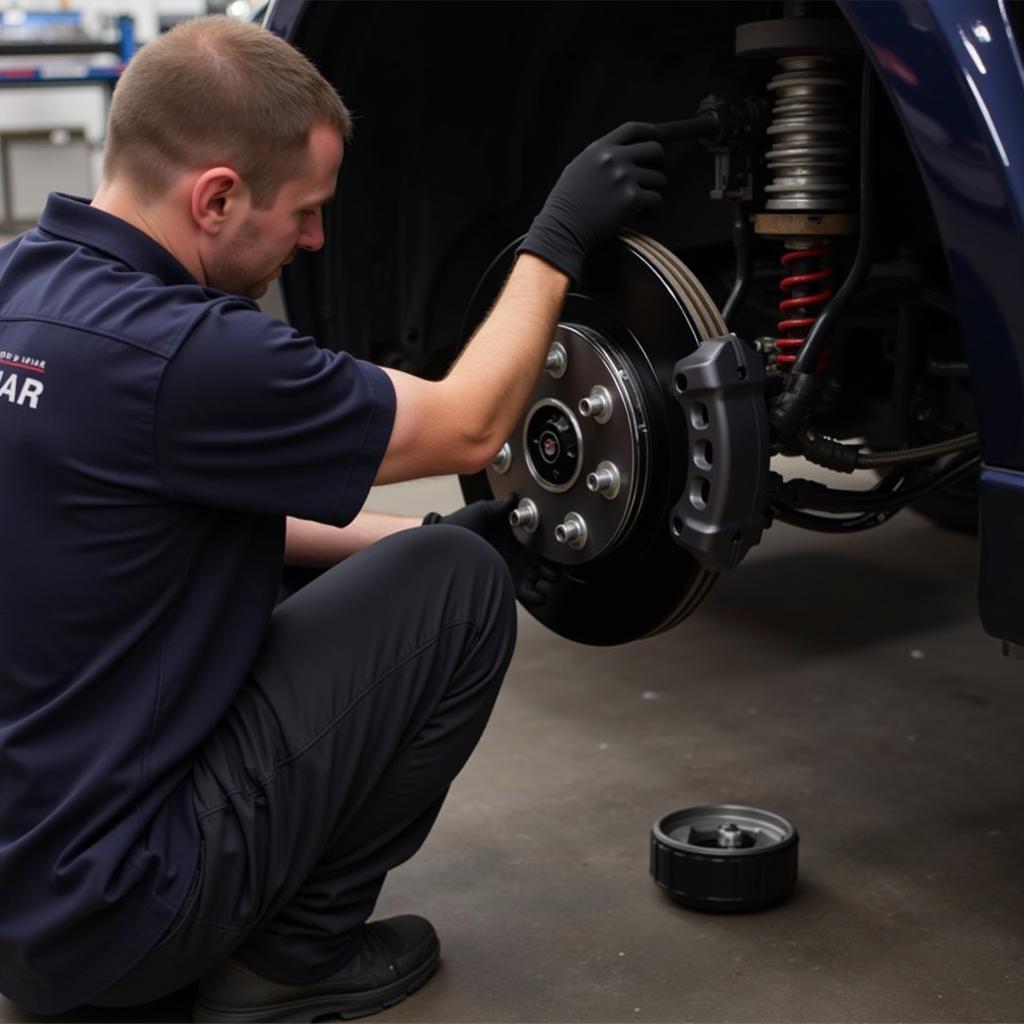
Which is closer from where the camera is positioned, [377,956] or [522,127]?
Result: [377,956]

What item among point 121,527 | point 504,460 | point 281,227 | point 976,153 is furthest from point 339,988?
point 976,153

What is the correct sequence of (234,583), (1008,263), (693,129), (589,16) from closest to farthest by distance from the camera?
(1008,263), (234,583), (693,129), (589,16)

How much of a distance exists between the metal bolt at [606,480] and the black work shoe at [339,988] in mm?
525

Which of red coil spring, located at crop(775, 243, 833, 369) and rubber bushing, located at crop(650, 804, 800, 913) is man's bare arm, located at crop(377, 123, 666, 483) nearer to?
red coil spring, located at crop(775, 243, 833, 369)

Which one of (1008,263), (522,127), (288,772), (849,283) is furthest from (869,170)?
(288,772)

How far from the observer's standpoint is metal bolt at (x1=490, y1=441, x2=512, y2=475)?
185 centimetres

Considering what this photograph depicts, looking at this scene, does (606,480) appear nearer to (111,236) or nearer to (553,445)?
(553,445)

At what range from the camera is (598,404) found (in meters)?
1.69

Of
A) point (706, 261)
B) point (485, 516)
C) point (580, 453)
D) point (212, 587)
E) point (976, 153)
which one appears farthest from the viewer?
point (706, 261)

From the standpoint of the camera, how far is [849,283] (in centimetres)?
164

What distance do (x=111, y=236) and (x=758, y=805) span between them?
1.14 metres

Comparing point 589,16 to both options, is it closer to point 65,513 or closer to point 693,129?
point 693,129

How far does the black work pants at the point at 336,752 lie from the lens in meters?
1.42

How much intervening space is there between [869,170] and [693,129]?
0.20 meters
